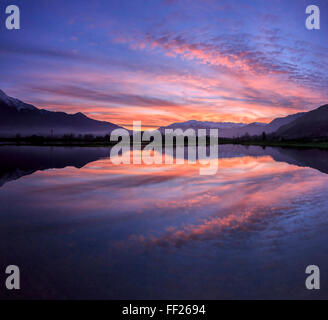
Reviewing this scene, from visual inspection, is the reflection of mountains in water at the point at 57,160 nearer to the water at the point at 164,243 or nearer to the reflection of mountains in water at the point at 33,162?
the reflection of mountains in water at the point at 33,162

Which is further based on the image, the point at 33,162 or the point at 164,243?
the point at 33,162

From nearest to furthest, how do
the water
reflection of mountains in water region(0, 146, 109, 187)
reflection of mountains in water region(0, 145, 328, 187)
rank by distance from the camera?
1. the water
2. reflection of mountains in water region(0, 146, 109, 187)
3. reflection of mountains in water region(0, 145, 328, 187)

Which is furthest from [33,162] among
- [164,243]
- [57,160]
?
[164,243]

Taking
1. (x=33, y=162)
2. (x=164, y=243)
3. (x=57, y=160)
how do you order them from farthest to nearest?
(x=57, y=160) < (x=33, y=162) < (x=164, y=243)

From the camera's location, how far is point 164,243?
8.45m

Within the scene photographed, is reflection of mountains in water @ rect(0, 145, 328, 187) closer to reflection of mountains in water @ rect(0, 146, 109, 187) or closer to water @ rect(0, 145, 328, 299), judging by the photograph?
reflection of mountains in water @ rect(0, 146, 109, 187)

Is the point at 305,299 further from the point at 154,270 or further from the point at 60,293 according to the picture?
the point at 60,293

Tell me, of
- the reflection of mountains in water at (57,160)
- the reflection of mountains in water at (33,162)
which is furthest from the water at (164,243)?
the reflection of mountains in water at (57,160)

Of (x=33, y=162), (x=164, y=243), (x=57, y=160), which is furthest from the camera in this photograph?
(x=57, y=160)

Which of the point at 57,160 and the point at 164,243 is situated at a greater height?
the point at 57,160

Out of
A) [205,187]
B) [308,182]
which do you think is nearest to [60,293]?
[205,187]

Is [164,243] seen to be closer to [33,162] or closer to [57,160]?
[33,162]

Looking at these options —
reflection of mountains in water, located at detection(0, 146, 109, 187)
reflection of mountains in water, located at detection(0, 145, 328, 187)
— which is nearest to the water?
reflection of mountains in water, located at detection(0, 146, 109, 187)

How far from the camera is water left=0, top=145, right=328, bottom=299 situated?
620cm
